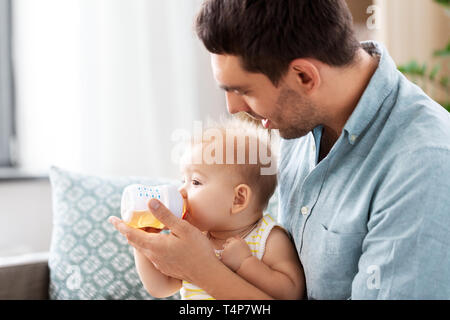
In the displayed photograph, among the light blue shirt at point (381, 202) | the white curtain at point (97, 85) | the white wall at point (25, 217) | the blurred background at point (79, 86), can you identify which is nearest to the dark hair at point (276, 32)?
the light blue shirt at point (381, 202)

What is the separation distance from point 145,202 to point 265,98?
329mm

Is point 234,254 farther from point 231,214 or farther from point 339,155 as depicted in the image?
point 339,155

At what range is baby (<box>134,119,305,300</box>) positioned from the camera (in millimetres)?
1069

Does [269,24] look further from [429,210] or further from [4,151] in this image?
[4,151]

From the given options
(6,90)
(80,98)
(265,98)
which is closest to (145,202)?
(265,98)

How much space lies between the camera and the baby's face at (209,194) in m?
1.10

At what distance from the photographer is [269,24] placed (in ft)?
3.23

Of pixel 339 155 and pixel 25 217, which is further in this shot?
pixel 25 217

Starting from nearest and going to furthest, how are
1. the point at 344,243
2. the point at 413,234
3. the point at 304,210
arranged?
the point at 413,234 < the point at 344,243 < the point at 304,210

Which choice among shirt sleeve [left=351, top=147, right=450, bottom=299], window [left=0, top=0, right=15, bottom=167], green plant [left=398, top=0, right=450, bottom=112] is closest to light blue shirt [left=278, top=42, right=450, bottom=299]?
shirt sleeve [left=351, top=147, right=450, bottom=299]

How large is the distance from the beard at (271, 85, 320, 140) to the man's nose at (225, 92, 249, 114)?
73mm

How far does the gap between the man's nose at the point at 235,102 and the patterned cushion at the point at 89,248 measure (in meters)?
0.67

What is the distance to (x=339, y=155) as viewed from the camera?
3.41 ft
